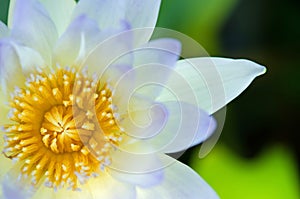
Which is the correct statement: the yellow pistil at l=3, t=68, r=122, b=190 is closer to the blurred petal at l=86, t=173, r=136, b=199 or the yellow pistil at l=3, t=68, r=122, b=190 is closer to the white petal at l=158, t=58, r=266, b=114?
the blurred petal at l=86, t=173, r=136, b=199

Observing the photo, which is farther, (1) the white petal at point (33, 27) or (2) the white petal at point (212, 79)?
(2) the white petal at point (212, 79)

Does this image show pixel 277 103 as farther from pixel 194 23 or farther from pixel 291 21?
pixel 194 23

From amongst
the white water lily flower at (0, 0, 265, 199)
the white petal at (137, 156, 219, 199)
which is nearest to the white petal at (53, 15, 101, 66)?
the white water lily flower at (0, 0, 265, 199)

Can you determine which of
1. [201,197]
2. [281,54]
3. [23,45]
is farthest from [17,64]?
[281,54]

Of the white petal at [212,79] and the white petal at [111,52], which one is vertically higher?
the white petal at [111,52]

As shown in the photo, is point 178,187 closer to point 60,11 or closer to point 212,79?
point 212,79

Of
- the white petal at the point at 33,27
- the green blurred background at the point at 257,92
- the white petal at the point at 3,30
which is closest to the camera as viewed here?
the white petal at the point at 33,27

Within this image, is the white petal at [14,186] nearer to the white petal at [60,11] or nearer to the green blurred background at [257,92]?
the white petal at [60,11]

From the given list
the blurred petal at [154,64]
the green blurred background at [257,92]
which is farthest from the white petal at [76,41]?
the green blurred background at [257,92]
